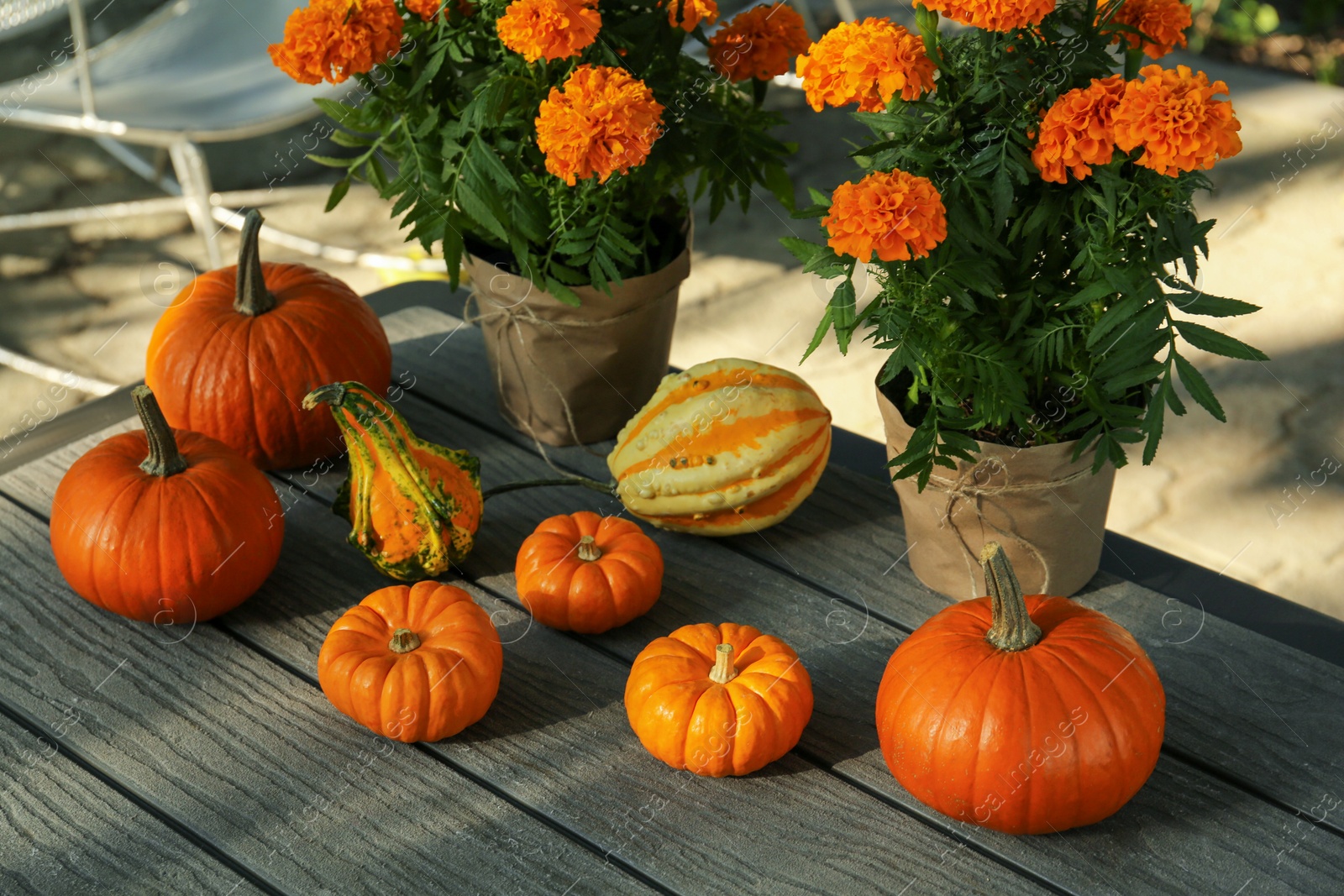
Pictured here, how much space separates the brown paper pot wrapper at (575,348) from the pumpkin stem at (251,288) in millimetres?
234

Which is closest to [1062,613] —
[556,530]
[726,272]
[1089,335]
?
[1089,335]

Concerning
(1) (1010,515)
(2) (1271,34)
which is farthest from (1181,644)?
(2) (1271,34)

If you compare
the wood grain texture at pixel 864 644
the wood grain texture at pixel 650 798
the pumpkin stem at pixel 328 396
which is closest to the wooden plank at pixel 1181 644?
the wood grain texture at pixel 864 644

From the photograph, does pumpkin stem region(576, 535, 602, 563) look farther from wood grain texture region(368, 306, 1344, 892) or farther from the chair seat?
the chair seat

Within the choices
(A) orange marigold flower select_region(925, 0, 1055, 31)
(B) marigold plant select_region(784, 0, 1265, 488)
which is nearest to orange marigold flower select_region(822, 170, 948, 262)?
(B) marigold plant select_region(784, 0, 1265, 488)

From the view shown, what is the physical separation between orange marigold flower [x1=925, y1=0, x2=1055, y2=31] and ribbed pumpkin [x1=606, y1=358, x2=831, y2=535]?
1.53ft

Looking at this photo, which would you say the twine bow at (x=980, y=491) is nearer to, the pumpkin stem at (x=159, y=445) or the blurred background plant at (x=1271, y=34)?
the pumpkin stem at (x=159, y=445)

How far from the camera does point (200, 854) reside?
101cm

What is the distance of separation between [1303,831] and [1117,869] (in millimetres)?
169

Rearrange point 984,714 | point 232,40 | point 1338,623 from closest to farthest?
point 984,714
point 1338,623
point 232,40

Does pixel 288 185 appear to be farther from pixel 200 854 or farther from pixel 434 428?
pixel 200 854

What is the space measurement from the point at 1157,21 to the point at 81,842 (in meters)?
1.13

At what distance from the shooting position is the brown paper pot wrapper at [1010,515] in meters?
1.14

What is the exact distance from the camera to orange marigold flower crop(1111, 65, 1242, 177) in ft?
3.04
